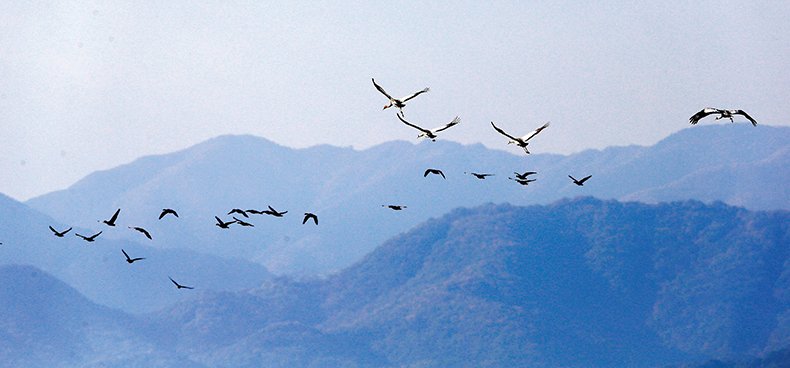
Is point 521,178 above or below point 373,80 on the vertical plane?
below

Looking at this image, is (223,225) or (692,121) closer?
(692,121)

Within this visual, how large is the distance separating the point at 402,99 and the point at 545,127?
24.4ft

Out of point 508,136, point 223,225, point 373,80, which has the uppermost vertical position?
point 373,80

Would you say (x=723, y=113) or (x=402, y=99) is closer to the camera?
(x=723, y=113)

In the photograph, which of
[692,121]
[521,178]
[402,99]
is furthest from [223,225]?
[692,121]

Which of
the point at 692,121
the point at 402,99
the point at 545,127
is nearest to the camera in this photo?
the point at 692,121

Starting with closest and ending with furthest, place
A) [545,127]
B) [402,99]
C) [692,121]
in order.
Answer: [692,121] < [545,127] < [402,99]

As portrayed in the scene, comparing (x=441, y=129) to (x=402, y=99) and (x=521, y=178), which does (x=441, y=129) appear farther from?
(x=521, y=178)

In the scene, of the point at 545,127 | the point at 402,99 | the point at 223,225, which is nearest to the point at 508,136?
the point at 545,127

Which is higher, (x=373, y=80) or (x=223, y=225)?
(x=373, y=80)

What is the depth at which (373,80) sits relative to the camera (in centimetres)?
3691

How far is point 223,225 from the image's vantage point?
140ft

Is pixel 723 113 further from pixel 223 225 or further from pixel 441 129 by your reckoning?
pixel 223 225

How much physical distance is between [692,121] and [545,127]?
8419mm
